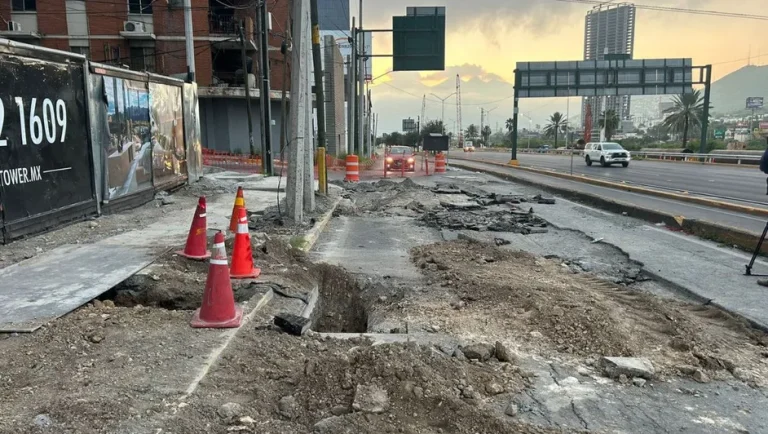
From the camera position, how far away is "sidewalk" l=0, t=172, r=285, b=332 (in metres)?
4.64

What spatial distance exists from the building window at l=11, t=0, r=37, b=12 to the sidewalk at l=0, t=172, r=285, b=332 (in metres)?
33.4

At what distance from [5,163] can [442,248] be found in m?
5.85

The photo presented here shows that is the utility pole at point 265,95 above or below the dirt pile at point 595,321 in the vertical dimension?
above

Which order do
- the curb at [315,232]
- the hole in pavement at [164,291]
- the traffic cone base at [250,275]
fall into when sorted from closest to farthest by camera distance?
the hole in pavement at [164,291]
the traffic cone base at [250,275]
the curb at [315,232]

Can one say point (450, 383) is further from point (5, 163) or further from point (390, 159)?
point (390, 159)

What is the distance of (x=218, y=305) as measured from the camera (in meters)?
4.48

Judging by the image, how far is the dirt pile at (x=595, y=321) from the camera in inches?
171

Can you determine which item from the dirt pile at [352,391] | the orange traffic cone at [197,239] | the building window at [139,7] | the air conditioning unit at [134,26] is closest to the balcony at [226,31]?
the building window at [139,7]

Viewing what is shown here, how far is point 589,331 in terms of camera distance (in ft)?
15.4

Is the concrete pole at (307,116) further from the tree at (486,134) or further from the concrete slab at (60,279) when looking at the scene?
the tree at (486,134)

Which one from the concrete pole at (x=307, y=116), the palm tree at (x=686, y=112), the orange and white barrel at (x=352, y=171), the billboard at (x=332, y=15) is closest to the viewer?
the concrete pole at (x=307, y=116)

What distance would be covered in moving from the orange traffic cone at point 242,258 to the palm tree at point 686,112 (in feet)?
212

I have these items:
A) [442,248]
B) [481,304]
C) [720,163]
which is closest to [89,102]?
[442,248]

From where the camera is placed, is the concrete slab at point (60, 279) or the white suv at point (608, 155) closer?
the concrete slab at point (60, 279)
